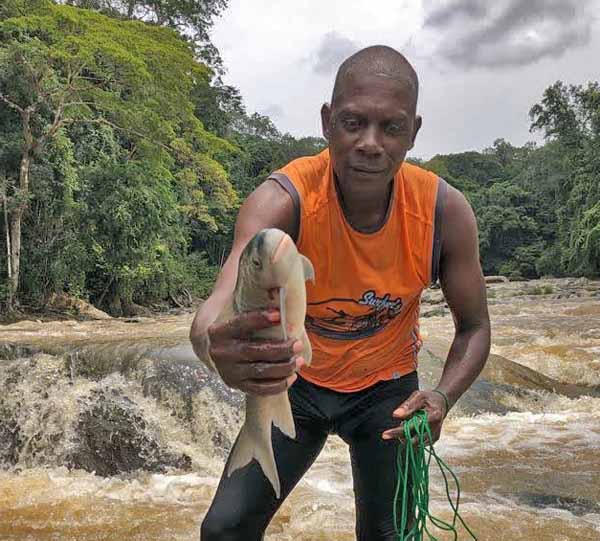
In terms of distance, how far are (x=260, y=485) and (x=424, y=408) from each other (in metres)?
0.61

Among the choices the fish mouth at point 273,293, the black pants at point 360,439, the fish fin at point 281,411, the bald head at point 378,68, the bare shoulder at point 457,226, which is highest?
the bald head at point 378,68

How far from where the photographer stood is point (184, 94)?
59.1 feet

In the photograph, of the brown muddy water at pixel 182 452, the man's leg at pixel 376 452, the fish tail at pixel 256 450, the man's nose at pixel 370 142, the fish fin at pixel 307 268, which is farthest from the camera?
the brown muddy water at pixel 182 452

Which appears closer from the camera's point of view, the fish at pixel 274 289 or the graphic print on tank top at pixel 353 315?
the fish at pixel 274 289

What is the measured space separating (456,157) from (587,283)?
34422mm

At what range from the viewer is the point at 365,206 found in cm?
229

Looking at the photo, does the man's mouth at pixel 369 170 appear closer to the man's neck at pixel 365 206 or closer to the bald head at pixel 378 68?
the man's neck at pixel 365 206

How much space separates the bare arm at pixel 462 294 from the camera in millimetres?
2377

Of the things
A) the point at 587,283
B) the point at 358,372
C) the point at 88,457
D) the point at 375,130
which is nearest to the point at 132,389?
the point at 88,457

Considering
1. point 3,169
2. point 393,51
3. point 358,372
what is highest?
point 3,169

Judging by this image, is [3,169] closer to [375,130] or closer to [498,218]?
[375,130]

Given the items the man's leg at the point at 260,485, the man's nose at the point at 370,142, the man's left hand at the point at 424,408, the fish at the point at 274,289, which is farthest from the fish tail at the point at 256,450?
the man's nose at the point at 370,142

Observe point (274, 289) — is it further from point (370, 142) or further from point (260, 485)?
point (260, 485)

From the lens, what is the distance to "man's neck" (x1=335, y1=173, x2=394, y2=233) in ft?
7.38
